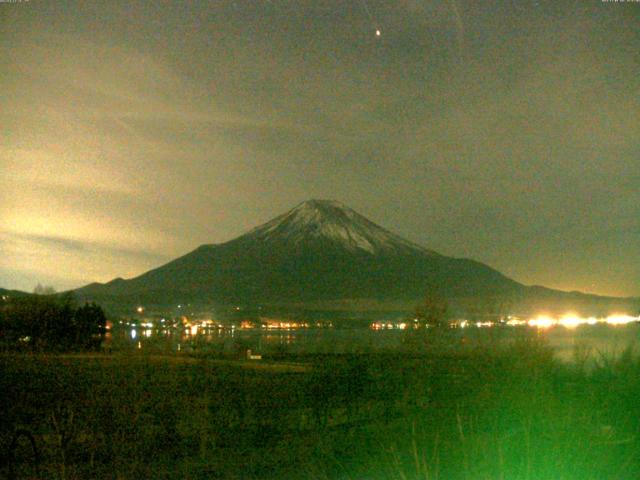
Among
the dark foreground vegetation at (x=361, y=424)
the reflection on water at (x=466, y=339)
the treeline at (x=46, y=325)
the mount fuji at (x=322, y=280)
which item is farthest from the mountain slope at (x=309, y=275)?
the dark foreground vegetation at (x=361, y=424)

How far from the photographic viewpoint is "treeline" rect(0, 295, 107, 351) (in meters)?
51.0

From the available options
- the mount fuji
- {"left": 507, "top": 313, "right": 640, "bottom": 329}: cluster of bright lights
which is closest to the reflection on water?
{"left": 507, "top": 313, "right": 640, "bottom": 329}: cluster of bright lights

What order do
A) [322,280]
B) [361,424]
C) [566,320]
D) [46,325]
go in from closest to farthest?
[361,424], [566,320], [46,325], [322,280]

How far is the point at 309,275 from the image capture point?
178125 mm

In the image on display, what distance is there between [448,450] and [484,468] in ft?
8.97

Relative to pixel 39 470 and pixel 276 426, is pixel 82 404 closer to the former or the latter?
pixel 276 426

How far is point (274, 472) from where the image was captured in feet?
37.8

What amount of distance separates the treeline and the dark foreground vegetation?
27.9 meters

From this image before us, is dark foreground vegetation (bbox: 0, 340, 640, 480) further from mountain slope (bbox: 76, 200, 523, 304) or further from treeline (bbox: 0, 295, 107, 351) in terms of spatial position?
mountain slope (bbox: 76, 200, 523, 304)


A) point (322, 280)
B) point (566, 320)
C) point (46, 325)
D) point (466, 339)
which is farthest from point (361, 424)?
point (322, 280)

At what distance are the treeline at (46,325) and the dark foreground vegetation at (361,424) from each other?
91.5 ft

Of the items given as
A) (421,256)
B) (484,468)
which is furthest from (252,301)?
(484,468)

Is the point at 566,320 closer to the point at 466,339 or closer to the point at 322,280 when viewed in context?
the point at 466,339

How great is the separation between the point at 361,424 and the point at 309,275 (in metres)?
161
